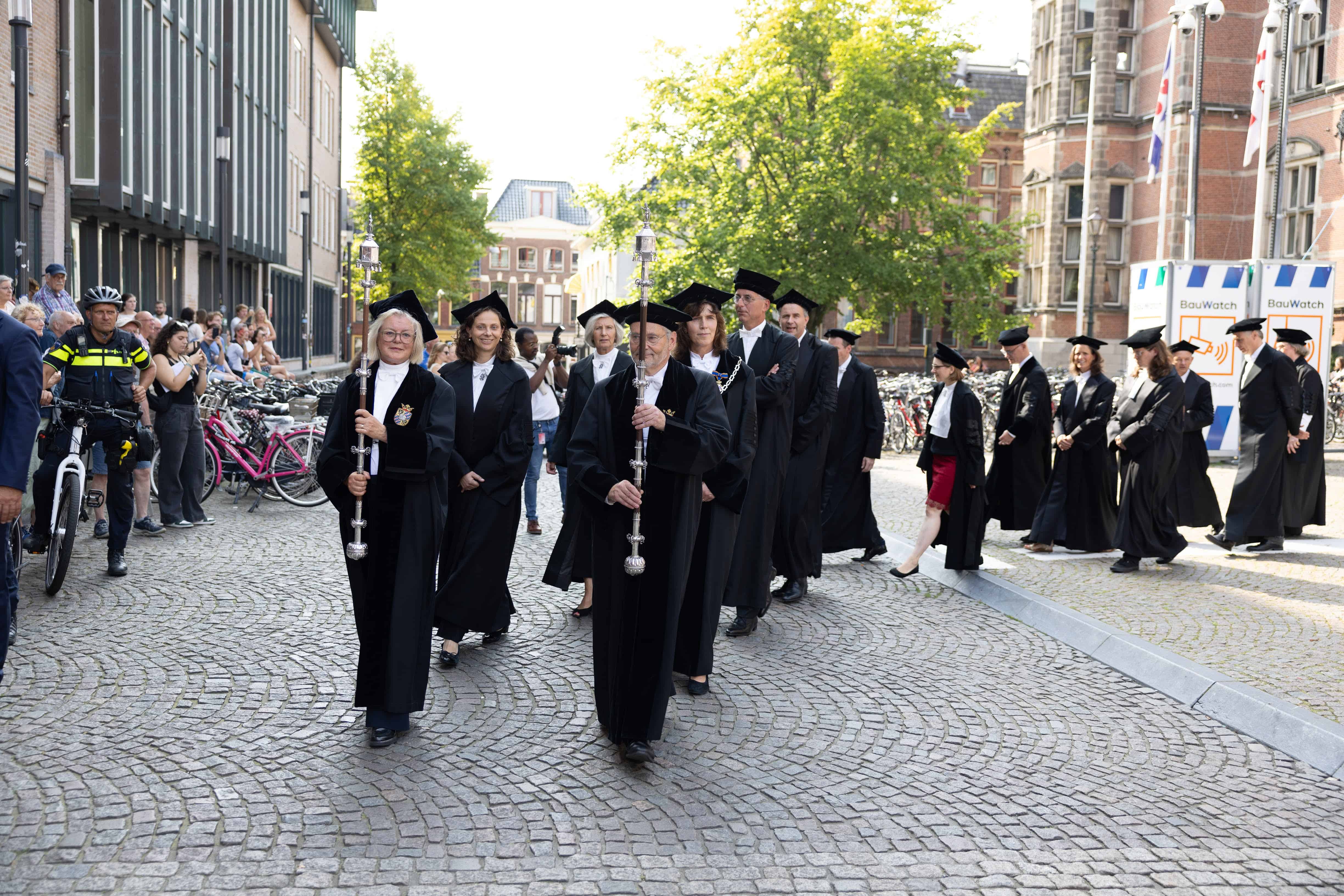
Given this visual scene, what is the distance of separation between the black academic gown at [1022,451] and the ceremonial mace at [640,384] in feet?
20.4

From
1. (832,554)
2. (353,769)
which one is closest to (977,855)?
(353,769)

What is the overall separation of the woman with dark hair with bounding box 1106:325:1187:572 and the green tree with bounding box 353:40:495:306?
40.3 m

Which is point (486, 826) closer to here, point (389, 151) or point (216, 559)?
point (216, 559)

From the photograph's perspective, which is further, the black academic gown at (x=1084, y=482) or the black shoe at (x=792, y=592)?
the black academic gown at (x=1084, y=482)

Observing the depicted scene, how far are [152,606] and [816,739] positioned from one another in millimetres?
4491

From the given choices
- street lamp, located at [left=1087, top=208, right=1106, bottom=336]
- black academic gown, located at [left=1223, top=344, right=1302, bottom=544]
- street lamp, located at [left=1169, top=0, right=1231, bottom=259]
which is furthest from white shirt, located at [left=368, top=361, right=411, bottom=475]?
street lamp, located at [left=1087, top=208, right=1106, bottom=336]

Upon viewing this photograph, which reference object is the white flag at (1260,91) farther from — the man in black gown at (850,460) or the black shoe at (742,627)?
the black shoe at (742,627)

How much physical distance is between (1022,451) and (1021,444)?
2.9 inches

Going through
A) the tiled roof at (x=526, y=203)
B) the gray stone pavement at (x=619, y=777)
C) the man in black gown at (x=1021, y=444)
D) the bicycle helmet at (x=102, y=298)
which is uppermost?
the tiled roof at (x=526, y=203)

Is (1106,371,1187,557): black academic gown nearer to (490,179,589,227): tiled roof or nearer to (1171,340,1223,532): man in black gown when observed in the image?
(1171,340,1223,532): man in black gown

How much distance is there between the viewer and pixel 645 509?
5570mm

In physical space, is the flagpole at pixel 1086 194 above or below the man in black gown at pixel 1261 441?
above

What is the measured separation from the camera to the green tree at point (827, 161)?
3425 centimetres

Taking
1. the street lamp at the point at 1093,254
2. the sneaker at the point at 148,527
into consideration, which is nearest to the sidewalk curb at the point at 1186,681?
the sneaker at the point at 148,527
